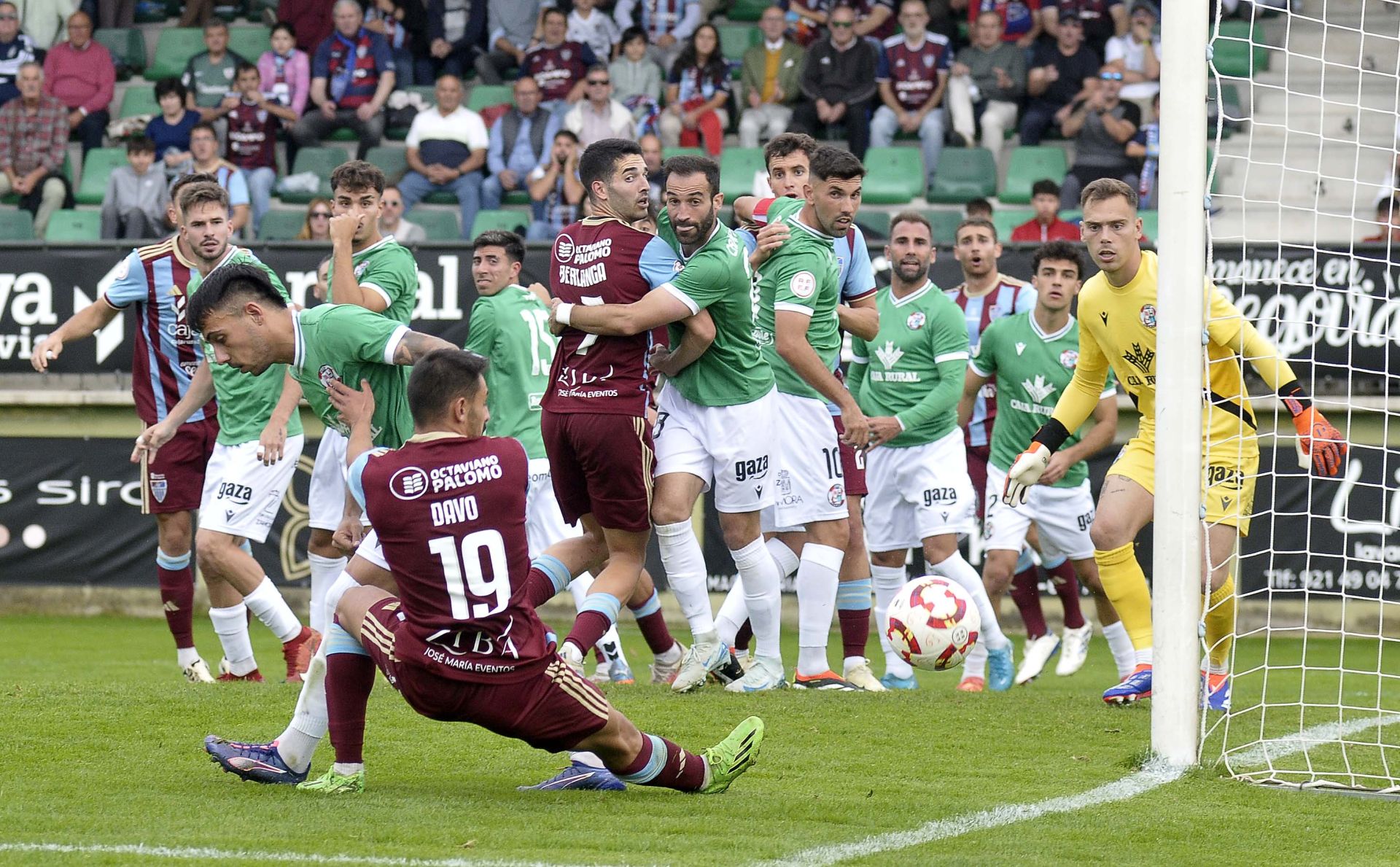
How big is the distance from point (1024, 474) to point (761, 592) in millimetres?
1473

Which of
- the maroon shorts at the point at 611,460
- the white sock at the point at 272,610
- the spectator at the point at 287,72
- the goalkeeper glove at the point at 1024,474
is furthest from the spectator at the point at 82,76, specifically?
the goalkeeper glove at the point at 1024,474

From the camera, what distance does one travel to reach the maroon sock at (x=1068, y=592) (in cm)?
1062

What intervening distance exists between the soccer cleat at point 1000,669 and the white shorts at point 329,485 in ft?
12.5

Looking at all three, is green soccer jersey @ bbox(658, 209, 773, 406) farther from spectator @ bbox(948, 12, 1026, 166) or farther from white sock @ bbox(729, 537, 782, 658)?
spectator @ bbox(948, 12, 1026, 166)

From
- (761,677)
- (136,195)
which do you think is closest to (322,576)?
(761,677)

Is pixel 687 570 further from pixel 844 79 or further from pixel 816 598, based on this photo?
pixel 844 79

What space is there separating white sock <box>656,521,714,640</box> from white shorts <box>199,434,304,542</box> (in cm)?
227

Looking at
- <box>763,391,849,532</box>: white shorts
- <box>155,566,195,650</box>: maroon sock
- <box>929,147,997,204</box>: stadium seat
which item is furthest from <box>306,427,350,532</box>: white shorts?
<box>929,147,997,204</box>: stadium seat

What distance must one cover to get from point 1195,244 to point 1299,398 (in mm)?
1153

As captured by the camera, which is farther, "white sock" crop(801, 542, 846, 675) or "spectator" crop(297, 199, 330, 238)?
"spectator" crop(297, 199, 330, 238)

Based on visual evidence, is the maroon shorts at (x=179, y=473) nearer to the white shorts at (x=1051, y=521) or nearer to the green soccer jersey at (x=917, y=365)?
the green soccer jersey at (x=917, y=365)

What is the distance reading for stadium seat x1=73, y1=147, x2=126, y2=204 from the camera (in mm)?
17562

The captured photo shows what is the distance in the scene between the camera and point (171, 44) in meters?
19.7

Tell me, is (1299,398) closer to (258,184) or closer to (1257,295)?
(1257,295)
